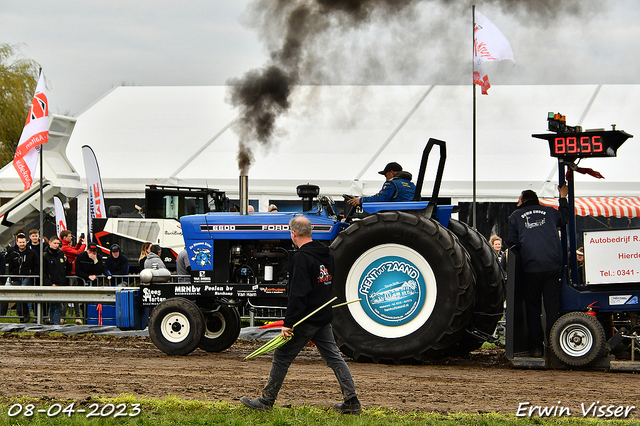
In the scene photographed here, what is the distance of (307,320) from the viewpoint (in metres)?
5.76

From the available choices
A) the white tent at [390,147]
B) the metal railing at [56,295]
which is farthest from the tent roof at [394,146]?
the metal railing at [56,295]

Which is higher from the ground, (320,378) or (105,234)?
(105,234)

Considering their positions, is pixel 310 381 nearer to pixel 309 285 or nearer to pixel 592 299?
pixel 309 285

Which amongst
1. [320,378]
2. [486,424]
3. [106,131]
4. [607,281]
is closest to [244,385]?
[320,378]

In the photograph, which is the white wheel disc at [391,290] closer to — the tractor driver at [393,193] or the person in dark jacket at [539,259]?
the tractor driver at [393,193]

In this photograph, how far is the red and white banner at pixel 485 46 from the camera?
14.0 metres

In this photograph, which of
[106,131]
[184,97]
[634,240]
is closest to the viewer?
[634,240]

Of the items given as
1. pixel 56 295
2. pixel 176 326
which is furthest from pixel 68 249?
pixel 176 326

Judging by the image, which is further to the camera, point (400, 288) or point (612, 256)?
point (400, 288)

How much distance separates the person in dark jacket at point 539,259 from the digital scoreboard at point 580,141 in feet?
1.27

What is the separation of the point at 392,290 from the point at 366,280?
30 centimetres

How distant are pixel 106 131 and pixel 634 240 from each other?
16.2 m

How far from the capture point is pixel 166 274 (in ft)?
31.8

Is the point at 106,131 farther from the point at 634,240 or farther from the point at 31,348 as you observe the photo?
the point at 634,240
